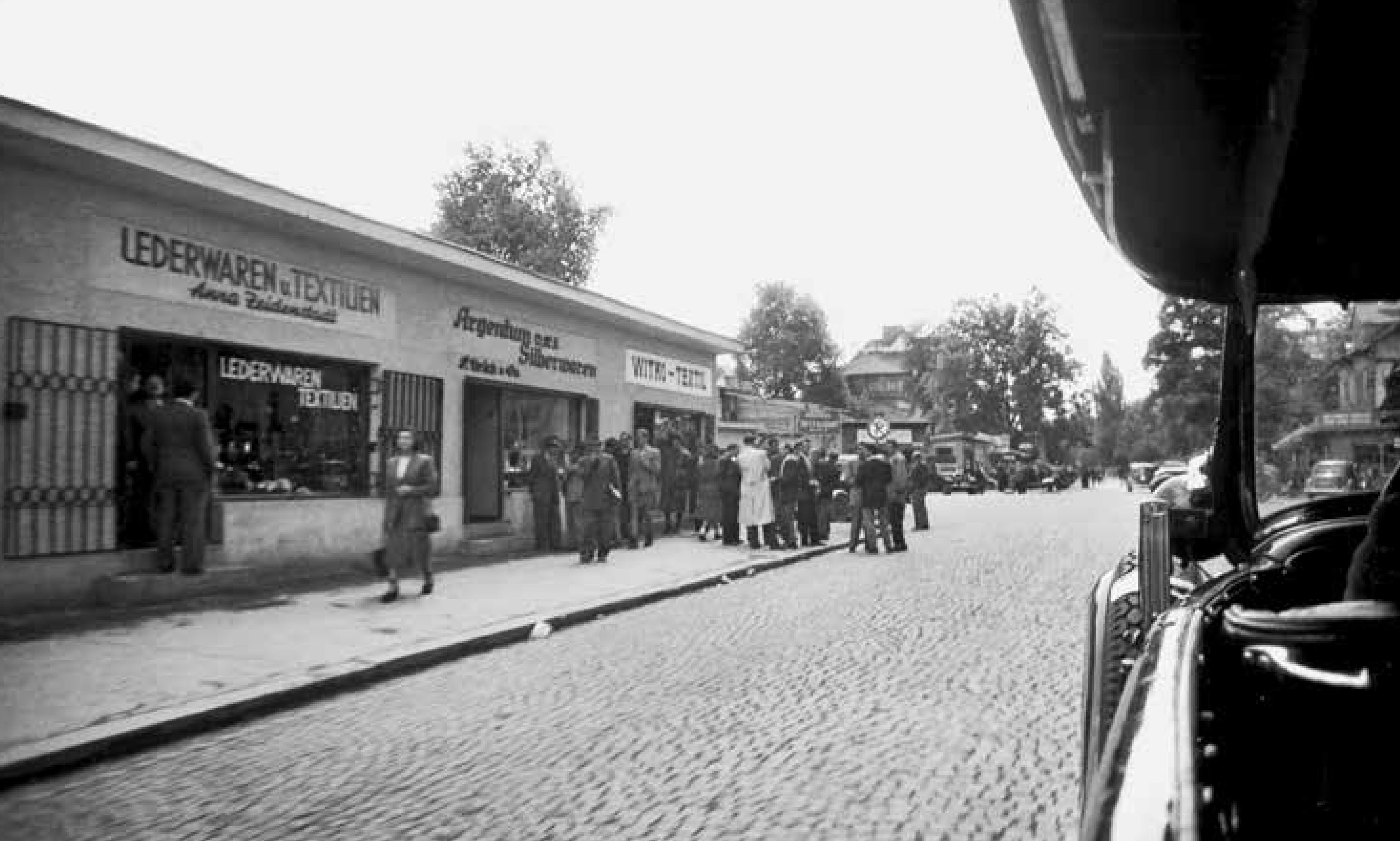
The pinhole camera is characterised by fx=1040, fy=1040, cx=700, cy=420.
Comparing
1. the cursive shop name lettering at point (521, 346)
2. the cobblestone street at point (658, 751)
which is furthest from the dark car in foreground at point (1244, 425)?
the cursive shop name lettering at point (521, 346)

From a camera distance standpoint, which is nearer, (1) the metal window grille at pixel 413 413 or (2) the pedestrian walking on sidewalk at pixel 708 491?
(1) the metal window grille at pixel 413 413

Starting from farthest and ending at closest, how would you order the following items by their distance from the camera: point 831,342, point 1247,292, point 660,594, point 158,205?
point 831,342
point 660,594
point 158,205
point 1247,292

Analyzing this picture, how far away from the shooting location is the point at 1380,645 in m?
1.45

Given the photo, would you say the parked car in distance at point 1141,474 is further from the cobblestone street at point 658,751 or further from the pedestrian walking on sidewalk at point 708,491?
the cobblestone street at point 658,751

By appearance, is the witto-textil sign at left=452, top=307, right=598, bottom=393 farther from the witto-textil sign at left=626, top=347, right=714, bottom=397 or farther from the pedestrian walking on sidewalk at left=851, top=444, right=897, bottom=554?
the pedestrian walking on sidewalk at left=851, top=444, right=897, bottom=554

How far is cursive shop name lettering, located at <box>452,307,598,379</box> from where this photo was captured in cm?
1441

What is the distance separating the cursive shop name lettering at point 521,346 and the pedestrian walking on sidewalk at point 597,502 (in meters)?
2.24

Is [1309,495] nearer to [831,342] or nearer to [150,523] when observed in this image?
[150,523]

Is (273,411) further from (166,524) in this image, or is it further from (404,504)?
(404,504)

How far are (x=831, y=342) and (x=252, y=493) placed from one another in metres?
63.6

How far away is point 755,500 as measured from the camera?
634 inches

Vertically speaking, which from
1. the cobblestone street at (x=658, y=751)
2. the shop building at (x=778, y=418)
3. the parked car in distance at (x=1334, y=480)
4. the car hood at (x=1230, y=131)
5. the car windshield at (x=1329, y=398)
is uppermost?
the shop building at (x=778, y=418)

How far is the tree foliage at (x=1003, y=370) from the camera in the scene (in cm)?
7562

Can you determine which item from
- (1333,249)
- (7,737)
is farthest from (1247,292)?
(7,737)
